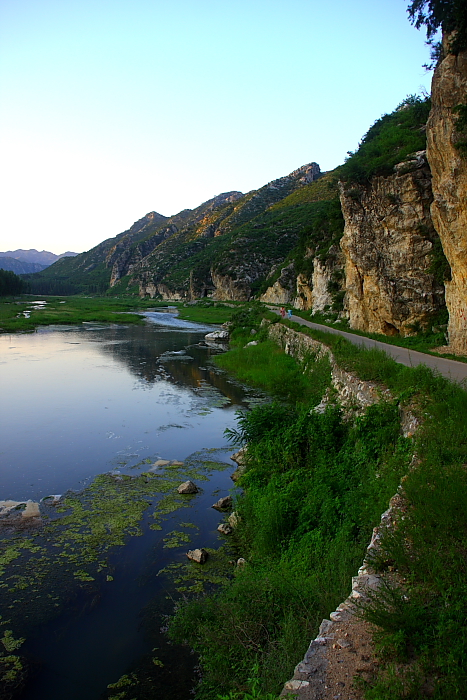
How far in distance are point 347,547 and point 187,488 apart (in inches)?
201

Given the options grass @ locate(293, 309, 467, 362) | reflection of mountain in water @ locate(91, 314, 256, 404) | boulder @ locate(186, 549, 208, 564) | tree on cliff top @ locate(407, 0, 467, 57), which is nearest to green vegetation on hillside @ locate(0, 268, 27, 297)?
reflection of mountain in water @ locate(91, 314, 256, 404)

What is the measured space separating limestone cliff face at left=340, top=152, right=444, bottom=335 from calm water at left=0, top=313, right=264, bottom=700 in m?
8.74

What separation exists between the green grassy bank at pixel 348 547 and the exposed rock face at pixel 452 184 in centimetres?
537

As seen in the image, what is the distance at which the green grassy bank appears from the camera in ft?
11.3

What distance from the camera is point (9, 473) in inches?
442

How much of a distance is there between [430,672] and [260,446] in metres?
8.15

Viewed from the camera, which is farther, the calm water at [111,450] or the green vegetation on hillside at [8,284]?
the green vegetation on hillside at [8,284]

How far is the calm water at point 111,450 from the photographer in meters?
5.62

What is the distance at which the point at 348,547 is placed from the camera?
6047 mm

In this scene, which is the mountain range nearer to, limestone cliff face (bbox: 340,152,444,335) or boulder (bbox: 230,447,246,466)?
limestone cliff face (bbox: 340,152,444,335)

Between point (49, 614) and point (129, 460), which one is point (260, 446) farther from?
point (49, 614)

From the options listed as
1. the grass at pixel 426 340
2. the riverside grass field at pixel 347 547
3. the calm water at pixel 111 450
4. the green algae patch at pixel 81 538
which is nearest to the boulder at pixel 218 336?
the calm water at pixel 111 450

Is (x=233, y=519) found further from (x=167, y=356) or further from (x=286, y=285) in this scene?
(x=286, y=285)

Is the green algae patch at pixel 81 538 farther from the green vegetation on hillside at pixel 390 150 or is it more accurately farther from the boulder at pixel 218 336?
the boulder at pixel 218 336
